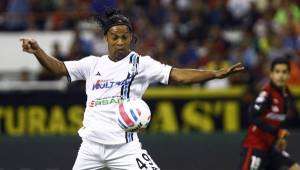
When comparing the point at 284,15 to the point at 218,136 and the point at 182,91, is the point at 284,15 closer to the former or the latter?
the point at 182,91

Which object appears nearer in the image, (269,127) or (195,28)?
(269,127)

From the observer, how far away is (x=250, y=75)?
16.4 m

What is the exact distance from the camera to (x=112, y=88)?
8.84 meters

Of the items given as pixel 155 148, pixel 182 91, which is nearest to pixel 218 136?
pixel 155 148

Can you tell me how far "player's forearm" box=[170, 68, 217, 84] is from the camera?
8711 mm

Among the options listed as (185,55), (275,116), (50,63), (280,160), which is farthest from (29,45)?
(185,55)

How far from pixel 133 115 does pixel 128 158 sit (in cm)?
40

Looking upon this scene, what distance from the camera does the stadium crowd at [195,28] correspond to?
17094mm

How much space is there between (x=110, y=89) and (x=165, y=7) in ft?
33.9

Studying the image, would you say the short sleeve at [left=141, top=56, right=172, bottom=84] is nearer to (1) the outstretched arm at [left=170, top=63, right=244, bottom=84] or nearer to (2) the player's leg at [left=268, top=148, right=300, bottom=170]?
(1) the outstretched arm at [left=170, top=63, right=244, bottom=84]

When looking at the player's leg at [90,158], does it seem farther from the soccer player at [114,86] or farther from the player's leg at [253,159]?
the player's leg at [253,159]

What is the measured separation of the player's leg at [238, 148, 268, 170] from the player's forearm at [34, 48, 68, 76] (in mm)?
2923

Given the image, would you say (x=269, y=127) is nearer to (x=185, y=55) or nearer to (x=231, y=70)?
(x=231, y=70)

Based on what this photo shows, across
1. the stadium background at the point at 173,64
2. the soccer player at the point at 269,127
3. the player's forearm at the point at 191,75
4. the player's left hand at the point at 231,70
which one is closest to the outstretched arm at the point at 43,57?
the player's forearm at the point at 191,75
